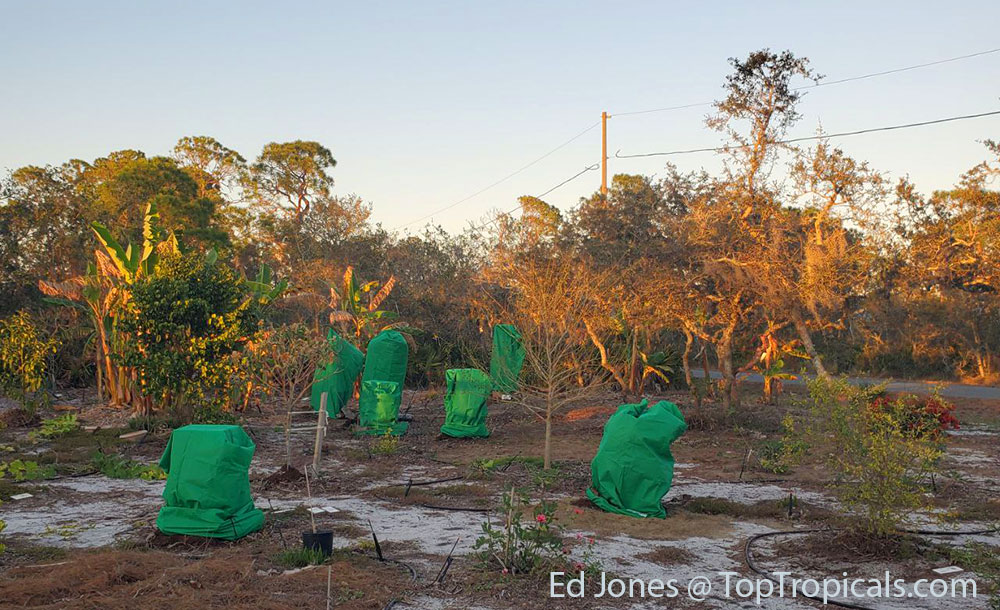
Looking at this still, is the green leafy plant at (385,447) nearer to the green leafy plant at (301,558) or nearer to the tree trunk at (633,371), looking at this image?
the green leafy plant at (301,558)

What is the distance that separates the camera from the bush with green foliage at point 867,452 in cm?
637

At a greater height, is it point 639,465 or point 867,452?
point 867,452

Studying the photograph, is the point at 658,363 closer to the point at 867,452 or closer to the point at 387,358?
the point at 387,358

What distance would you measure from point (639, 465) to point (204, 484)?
4.28m

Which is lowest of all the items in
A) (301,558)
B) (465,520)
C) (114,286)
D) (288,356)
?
(465,520)

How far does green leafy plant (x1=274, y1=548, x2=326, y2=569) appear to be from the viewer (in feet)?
20.0

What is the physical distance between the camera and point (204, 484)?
6.74 m

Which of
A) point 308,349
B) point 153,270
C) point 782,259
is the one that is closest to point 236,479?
point 308,349

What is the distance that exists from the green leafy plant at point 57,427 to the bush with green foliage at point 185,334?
137 centimetres

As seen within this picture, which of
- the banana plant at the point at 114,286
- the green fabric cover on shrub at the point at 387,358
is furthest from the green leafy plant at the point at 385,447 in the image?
the banana plant at the point at 114,286

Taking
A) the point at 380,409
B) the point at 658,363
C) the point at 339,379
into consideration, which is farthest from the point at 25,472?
the point at 658,363

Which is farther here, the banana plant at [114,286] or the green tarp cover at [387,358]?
the green tarp cover at [387,358]

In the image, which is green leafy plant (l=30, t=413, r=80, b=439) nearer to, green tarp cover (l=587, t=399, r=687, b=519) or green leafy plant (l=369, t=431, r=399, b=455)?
green leafy plant (l=369, t=431, r=399, b=455)

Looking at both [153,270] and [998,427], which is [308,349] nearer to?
[153,270]
